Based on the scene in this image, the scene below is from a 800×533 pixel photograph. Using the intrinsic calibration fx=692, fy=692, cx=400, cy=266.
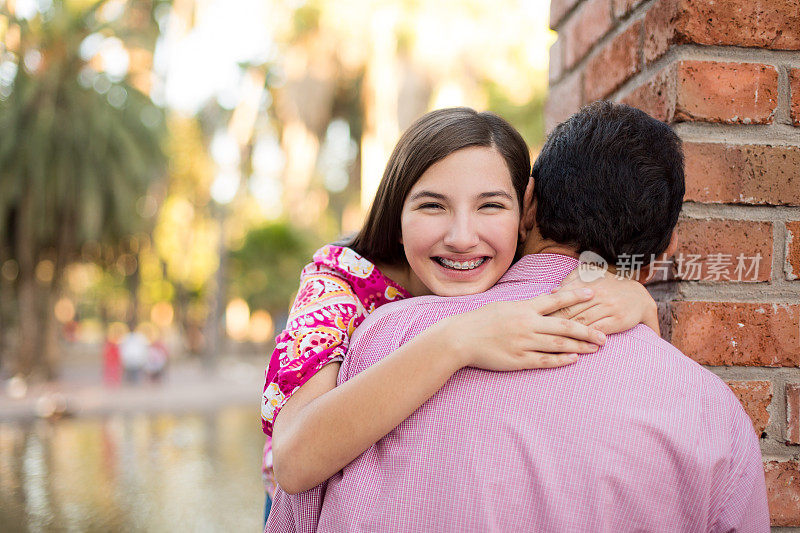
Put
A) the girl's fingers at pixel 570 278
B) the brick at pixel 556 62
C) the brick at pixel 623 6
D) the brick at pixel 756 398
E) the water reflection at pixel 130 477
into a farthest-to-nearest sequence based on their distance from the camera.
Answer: the water reflection at pixel 130 477 → the brick at pixel 556 62 → the brick at pixel 623 6 → the brick at pixel 756 398 → the girl's fingers at pixel 570 278

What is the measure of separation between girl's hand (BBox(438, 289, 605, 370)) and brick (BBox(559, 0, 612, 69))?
1134 mm

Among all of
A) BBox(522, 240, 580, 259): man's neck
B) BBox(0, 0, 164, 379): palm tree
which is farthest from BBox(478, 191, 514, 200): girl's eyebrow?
BBox(0, 0, 164, 379): palm tree

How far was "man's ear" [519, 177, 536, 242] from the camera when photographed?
62.1 inches

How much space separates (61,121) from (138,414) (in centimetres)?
1015

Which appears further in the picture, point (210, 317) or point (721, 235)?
point (210, 317)

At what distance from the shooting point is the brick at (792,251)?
169cm

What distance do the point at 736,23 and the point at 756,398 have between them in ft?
2.97

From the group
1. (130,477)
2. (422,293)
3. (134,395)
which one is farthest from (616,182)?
(134,395)

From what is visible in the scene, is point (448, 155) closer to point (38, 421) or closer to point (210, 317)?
point (38, 421)

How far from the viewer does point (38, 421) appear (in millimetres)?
12305

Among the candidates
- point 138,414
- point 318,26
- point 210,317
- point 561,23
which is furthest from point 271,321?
point 561,23

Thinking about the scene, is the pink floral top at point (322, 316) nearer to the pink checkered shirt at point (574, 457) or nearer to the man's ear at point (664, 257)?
the pink checkered shirt at point (574, 457)

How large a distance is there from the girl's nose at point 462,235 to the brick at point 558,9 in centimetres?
111

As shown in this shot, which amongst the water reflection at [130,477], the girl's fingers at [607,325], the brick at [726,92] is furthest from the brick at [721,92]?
the water reflection at [130,477]
